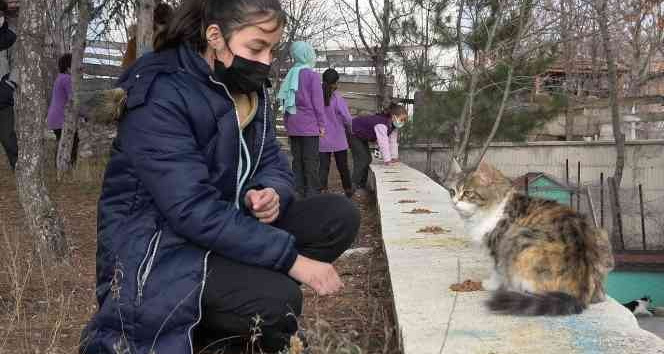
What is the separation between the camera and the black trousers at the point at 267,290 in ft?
8.25

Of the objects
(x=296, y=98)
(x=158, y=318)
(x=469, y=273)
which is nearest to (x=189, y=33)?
(x=158, y=318)

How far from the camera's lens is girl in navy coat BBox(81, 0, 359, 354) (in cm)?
237

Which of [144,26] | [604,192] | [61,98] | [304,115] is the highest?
[144,26]

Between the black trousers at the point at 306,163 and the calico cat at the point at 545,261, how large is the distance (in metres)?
4.43

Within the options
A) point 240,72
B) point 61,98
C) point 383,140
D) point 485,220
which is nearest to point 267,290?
point 240,72

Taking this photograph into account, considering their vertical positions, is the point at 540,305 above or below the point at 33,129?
below

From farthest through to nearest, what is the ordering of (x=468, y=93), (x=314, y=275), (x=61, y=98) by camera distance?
1. (x=468, y=93)
2. (x=61, y=98)
3. (x=314, y=275)

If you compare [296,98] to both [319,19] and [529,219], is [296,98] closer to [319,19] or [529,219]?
[529,219]

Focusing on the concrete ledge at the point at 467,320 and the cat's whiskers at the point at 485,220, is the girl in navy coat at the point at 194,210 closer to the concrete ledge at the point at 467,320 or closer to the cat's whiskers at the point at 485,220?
the concrete ledge at the point at 467,320

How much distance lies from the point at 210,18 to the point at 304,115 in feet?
18.2

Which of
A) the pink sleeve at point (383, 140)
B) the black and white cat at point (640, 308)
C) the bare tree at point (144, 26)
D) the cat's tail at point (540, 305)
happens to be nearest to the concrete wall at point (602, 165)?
the black and white cat at point (640, 308)

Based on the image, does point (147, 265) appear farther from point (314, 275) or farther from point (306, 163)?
point (306, 163)

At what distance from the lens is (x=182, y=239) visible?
2.45 meters

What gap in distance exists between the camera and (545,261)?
9.86ft
